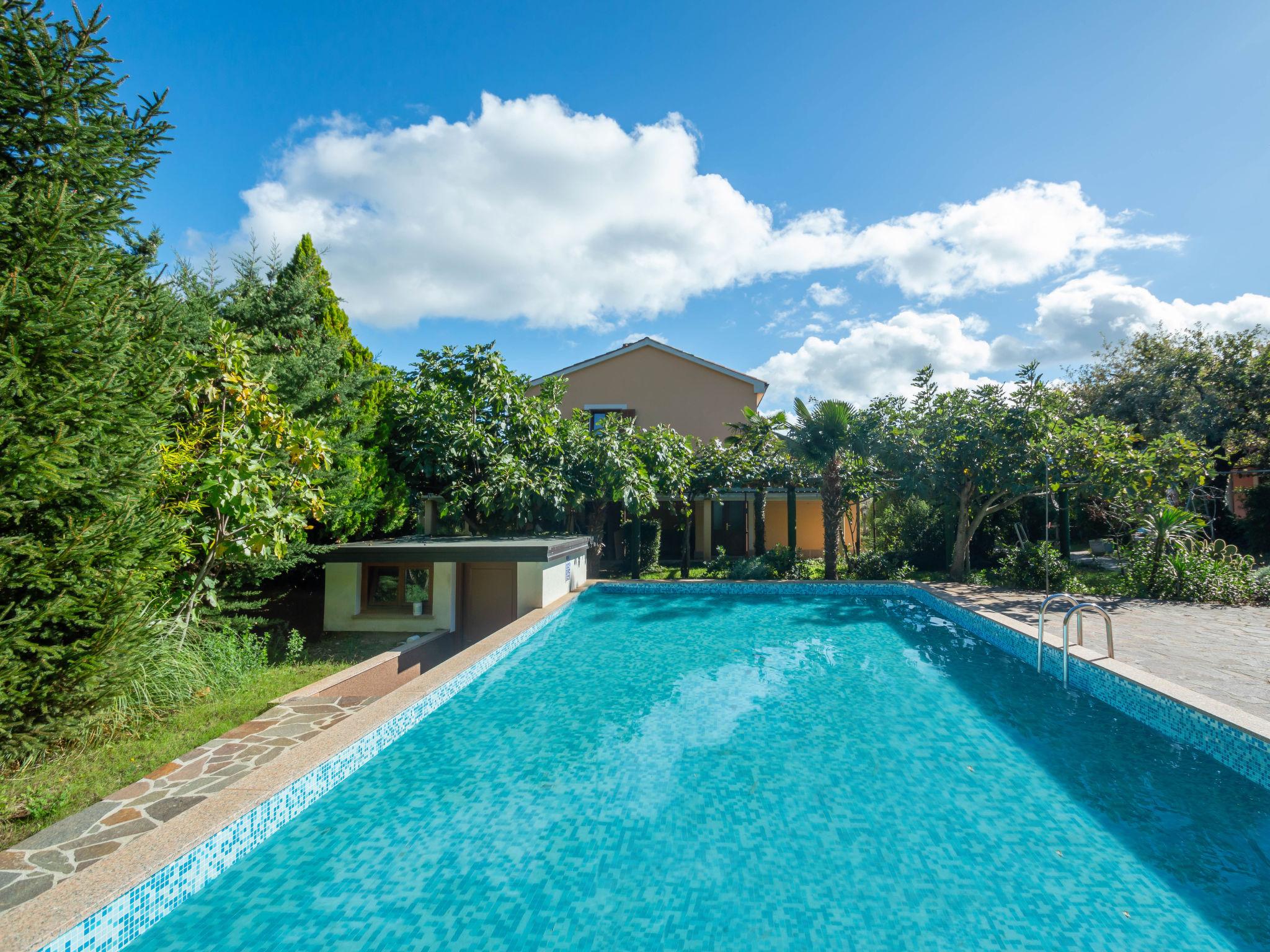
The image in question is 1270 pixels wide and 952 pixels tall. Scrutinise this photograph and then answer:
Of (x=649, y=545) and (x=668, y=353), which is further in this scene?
(x=668, y=353)

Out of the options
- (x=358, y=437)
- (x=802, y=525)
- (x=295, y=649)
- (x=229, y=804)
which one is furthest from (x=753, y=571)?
(x=229, y=804)

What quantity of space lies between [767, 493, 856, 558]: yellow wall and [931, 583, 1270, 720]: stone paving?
1031cm

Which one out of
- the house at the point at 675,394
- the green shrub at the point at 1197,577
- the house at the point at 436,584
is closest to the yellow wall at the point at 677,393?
the house at the point at 675,394

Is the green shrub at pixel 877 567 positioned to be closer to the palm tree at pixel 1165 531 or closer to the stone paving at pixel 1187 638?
the stone paving at pixel 1187 638

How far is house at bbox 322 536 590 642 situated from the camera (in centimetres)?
1134

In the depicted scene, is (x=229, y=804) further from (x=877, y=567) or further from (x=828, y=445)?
(x=877, y=567)

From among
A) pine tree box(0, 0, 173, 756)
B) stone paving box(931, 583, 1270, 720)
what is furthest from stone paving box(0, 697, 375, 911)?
stone paving box(931, 583, 1270, 720)

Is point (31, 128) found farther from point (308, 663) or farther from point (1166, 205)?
point (1166, 205)

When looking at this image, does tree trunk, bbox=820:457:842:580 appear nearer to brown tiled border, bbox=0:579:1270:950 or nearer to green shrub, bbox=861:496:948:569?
green shrub, bbox=861:496:948:569

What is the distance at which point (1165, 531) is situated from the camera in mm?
13523

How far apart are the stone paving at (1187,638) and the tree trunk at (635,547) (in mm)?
8368

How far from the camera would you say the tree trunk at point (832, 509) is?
16641mm

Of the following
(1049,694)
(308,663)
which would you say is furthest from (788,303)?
(308,663)

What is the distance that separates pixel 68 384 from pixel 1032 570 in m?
18.4
